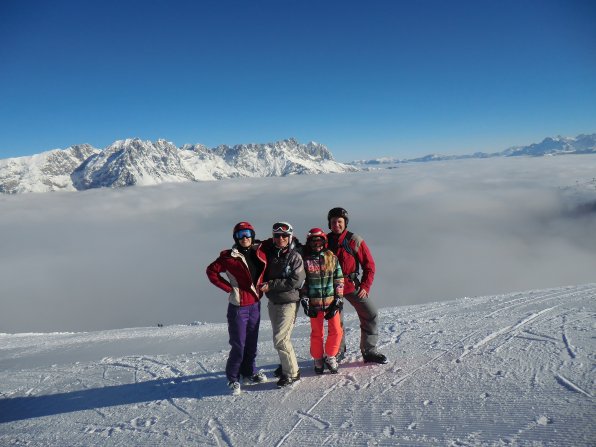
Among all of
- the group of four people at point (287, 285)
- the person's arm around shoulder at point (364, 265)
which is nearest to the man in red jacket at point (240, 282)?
the group of four people at point (287, 285)

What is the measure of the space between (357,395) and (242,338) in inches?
63.3

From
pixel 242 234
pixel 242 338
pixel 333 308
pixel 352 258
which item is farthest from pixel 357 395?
pixel 242 234

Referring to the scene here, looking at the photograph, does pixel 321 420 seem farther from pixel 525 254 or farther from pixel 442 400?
pixel 525 254

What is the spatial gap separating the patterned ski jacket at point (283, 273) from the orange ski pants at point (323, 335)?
47cm

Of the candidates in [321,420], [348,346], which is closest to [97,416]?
[321,420]

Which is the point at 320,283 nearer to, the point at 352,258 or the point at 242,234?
the point at 352,258

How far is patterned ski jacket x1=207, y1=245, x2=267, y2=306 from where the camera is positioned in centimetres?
433

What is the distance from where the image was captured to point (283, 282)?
433 centimetres

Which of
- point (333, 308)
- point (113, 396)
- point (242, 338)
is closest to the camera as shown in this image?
point (242, 338)

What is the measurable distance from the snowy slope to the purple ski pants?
305mm

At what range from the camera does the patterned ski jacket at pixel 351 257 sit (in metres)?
4.80

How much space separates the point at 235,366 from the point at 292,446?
4.39 feet

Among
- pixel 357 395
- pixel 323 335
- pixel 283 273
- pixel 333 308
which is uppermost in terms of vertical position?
pixel 283 273

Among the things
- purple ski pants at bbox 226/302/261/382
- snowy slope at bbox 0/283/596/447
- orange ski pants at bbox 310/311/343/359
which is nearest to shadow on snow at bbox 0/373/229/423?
snowy slope at bbox 0/283/596/447
